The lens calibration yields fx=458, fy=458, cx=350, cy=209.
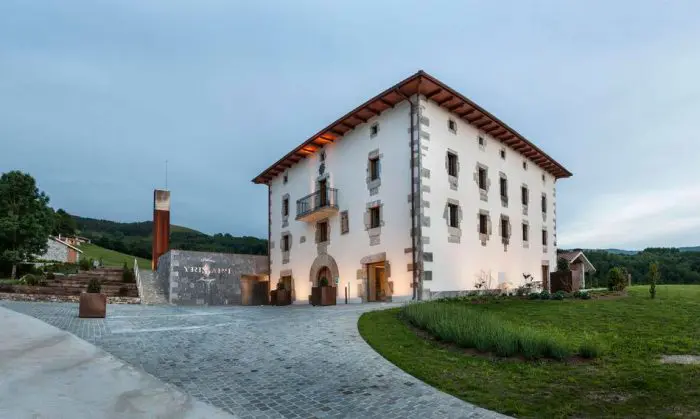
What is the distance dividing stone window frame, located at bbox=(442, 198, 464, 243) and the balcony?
5.74 m

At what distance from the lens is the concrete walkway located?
532 centimetres

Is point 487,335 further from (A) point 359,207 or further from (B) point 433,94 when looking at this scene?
(A) point 359,207

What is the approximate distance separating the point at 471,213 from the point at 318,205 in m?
7.77

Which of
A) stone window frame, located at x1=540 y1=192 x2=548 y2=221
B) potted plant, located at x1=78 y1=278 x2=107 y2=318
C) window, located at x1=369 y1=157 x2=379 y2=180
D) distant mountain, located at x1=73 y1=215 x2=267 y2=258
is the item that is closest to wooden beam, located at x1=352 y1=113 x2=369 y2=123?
window, located at x1=369 y1=157 x2=379 y2=180

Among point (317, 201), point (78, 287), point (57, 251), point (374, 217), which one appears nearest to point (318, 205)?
point (317, 201)

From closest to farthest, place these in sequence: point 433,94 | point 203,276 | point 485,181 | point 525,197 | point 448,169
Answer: point 433,94, point 448,169, point 485,181, point 203,276, point 525,197

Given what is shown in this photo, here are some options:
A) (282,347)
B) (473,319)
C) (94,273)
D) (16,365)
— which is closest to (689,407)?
(473,319)

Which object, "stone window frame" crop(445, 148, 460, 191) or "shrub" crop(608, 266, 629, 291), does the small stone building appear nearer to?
"stone window frame" crop(445, 148, 460, 191)

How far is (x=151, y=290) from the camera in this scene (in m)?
24.8

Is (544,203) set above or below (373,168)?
below

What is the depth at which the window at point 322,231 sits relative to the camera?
2409 cm

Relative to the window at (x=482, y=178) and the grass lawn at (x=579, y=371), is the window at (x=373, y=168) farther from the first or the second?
the grass lawn at (x=579, y=371)

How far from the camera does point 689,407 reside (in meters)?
5.41

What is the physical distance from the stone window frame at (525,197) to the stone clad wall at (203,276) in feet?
53.5
